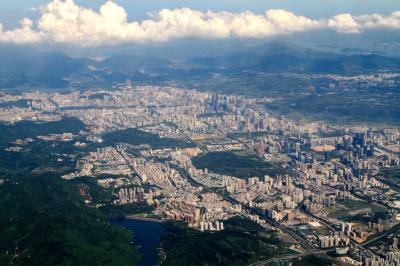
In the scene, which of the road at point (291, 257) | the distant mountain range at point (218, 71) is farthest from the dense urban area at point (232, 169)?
the distant mountain range at point (218, 71)

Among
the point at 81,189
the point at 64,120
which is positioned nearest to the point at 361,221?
the point at 81,189

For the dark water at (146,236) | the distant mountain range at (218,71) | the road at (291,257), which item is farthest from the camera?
the distant mountain range at (218,71)

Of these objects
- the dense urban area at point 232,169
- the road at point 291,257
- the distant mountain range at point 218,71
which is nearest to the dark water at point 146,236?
the dense urban area at point 232,169

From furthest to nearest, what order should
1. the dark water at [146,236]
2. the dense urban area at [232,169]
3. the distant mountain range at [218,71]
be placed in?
the distant mountain range at [218,71]
the dense urban area at [232,169]
the dark water at [146,236]

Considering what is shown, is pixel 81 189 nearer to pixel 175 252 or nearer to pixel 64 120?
pixel 175 252

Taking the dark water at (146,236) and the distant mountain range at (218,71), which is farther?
the distant mountain range at (218,71)

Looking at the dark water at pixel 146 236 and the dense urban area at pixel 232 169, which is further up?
the dense urban area at pixel 232 169

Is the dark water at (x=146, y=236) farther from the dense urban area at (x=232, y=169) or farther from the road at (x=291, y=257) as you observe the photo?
the road at (x=291, y=257)

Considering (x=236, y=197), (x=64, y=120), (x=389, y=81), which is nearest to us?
(x=236, y=197)

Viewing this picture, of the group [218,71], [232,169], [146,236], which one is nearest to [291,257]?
[146,236]
